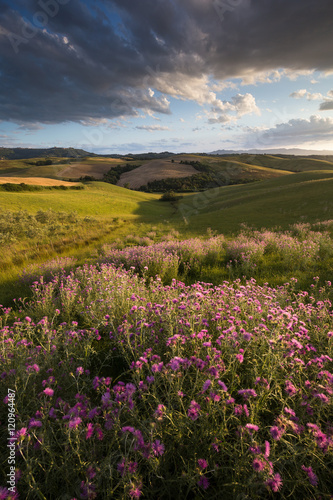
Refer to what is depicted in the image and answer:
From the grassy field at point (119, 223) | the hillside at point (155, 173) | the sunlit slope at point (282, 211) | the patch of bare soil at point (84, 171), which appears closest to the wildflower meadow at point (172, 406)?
the grassy field at point (119, 223)

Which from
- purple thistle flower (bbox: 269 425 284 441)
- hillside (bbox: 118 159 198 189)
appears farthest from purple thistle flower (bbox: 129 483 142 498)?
hillside (bbox: 118 159 198 189)

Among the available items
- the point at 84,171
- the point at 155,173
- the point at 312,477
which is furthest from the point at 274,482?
the point at 84,171

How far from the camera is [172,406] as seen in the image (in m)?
1.98

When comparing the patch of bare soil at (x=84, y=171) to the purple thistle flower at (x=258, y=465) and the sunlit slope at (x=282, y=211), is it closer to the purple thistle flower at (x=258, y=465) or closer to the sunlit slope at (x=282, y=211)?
the sunlit slope at (x=282, y=211)

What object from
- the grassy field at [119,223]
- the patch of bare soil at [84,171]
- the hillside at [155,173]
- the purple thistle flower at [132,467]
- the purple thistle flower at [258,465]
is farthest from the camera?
the hillside at [155,173]

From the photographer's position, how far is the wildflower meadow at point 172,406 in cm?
165

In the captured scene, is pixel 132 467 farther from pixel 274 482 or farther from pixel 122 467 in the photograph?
pixel 274 482

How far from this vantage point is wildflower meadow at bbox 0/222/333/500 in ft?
5.41

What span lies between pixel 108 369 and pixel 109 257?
6.11 m

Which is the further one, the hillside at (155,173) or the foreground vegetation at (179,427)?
the hillside at (155,173)

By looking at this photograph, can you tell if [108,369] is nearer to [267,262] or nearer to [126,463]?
[126,463]

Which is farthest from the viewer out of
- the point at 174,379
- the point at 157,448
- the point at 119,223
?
the point at 119,223

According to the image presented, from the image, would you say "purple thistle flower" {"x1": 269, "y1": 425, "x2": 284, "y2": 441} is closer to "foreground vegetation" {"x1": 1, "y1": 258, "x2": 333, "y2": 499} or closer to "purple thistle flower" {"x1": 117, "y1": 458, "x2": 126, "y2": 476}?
"foreground vegetation" {"x1": 1, "y1": 258, "x2": 333, "y2": 499}

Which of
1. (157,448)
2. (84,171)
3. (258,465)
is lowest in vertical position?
(157,448)
